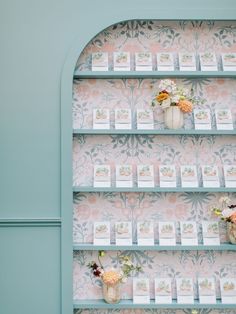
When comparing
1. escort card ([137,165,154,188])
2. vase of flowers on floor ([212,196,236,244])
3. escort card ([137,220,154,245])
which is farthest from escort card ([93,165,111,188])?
vase of flowers on floor ([212,196,236,244])

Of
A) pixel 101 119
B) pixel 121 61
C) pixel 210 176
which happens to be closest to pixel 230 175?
pixel 210 176

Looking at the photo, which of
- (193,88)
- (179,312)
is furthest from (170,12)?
(179,312)

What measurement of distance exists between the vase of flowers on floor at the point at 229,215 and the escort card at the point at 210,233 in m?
0.07

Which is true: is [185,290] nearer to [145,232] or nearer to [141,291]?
[141,291]

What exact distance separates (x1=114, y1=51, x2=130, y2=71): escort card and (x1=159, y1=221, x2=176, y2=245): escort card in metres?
1.00

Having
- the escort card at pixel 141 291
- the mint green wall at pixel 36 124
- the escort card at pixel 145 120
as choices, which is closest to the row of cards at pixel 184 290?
the escort card at pixel 141 291

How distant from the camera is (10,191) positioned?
2.75 metres

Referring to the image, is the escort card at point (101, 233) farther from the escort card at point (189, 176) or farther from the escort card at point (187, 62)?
the escort card at point (187, 62)

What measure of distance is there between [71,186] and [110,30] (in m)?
1.04

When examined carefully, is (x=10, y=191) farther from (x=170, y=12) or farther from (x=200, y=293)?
(x=170, y=12)

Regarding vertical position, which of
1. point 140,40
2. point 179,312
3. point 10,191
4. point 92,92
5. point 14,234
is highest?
point 140,40

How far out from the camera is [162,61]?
9.55ft

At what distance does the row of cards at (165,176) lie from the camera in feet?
9.25

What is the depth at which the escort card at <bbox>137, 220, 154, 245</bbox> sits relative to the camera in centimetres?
279
